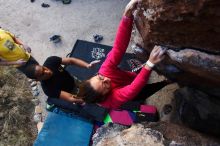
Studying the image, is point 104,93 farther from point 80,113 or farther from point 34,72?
point 80,113

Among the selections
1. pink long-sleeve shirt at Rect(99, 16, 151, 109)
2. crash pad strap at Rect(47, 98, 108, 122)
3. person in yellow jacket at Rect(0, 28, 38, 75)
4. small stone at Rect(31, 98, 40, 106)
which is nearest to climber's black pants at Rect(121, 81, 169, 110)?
crash pad strap at Rect(47, 98, 108, 122)

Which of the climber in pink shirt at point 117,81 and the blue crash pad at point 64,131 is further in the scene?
the blue crash pad at point 64,131

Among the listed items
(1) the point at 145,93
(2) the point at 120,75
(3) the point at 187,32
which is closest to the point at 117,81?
(2) the point at 120,75

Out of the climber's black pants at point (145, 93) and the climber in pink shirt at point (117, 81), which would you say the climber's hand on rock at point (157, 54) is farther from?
the climber's black pants at point (145, 93)

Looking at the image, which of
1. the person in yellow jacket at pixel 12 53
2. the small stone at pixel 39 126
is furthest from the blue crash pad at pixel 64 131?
the person in yellow jacket at pixel 12 53

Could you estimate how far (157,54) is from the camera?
3393 mm

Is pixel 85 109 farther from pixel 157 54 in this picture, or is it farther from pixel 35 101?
pixel 157 54

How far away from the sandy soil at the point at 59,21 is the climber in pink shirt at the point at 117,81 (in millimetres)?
2811

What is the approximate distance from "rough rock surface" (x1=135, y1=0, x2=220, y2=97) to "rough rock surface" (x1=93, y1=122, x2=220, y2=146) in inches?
26.6

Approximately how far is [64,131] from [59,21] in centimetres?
295

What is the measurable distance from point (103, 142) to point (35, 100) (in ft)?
9.68

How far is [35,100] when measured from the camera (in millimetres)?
6504

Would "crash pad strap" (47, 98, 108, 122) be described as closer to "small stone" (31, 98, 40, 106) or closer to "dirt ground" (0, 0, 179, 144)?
"small stone" (31, 98, 40, 106)

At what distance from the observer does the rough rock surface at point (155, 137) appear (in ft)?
12.1
